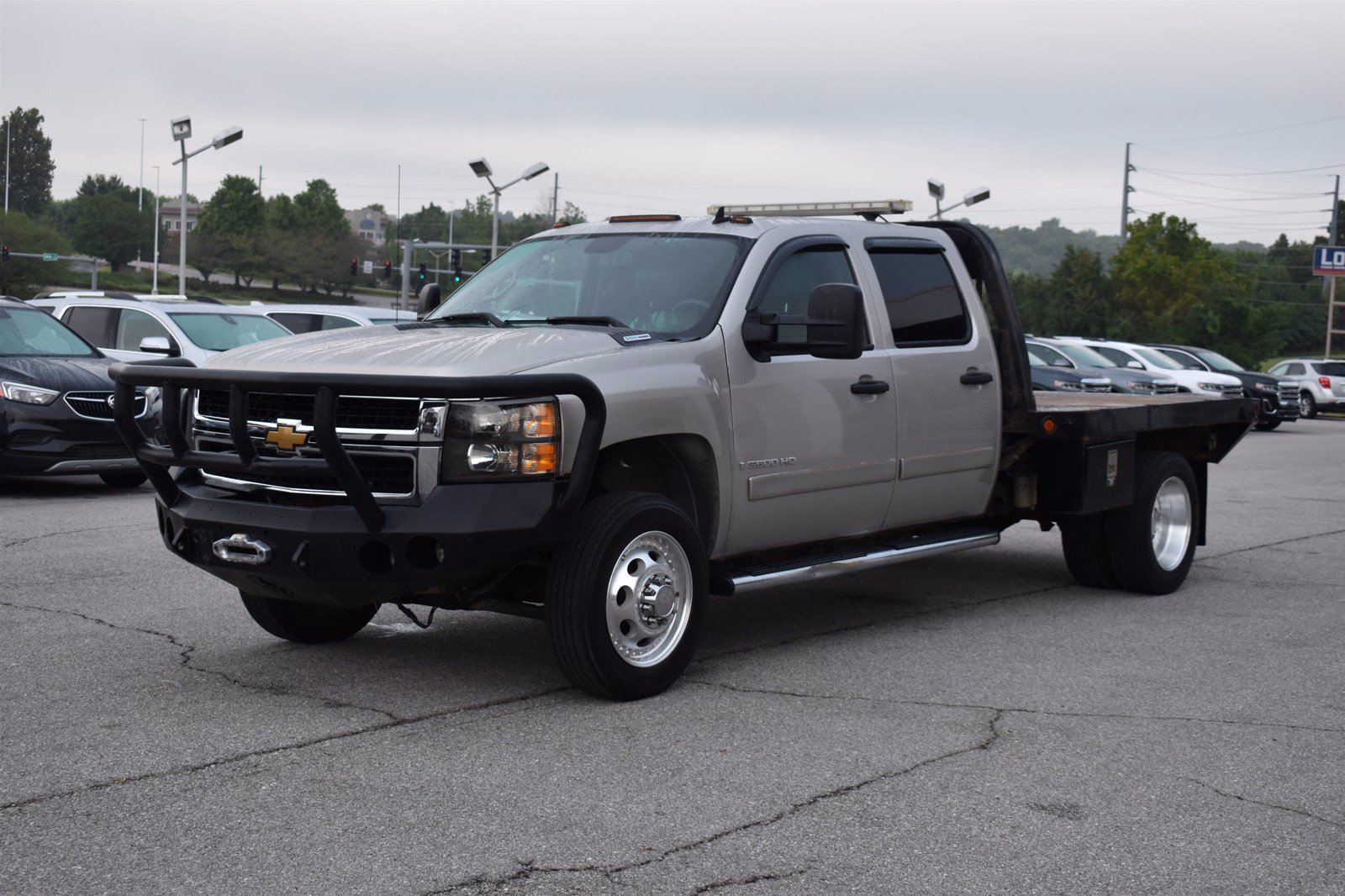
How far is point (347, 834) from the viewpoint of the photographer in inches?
162

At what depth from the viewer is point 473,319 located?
259 inches

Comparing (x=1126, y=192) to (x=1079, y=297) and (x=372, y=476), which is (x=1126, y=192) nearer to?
(x=1079, y=297)

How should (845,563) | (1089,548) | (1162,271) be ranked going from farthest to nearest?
(1162,271) < (1089,548) < (845,563)

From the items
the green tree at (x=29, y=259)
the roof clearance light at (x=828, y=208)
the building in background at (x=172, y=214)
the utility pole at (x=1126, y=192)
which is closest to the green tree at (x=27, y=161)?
the building in background at (x=172, y=214)

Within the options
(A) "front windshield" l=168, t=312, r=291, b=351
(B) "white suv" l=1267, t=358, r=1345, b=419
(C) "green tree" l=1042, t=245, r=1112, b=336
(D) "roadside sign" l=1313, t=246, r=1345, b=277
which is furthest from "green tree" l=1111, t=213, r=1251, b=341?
(A) "front windshield" l=168, t=312, r=291, b=351

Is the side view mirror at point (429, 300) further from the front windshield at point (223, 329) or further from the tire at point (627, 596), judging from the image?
the front windshield at point (223, 329)

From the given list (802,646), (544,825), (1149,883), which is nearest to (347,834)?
(544,825)

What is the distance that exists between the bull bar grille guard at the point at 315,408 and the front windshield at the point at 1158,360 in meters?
24.6

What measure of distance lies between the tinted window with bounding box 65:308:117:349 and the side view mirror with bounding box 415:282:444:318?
30.5 ft

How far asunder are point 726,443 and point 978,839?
2346 millimetres

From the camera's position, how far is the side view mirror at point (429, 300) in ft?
25.4

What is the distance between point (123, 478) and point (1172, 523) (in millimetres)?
9289

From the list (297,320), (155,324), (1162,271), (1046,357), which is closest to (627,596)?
(155,324)

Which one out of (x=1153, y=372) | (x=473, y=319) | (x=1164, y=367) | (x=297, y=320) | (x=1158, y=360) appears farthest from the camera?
(x=1158, y=360)
